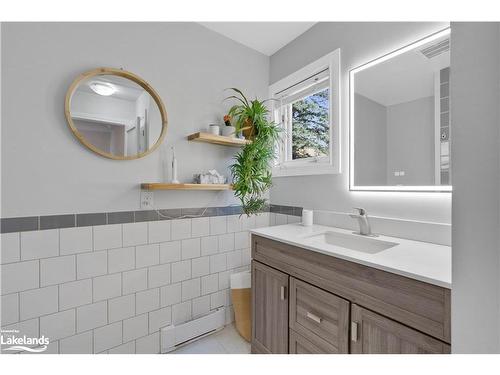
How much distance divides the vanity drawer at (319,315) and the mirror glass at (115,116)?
1335 millimetres

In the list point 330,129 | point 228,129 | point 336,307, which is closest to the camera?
point 336,307

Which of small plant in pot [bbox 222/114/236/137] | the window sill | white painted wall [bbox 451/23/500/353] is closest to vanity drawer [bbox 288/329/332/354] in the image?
white painted wall [bbox 451/23/500/353]

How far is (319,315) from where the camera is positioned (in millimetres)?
1153

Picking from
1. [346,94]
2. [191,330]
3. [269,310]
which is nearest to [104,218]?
[191,330]

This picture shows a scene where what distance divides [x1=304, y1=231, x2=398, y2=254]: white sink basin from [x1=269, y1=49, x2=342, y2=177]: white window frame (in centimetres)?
47

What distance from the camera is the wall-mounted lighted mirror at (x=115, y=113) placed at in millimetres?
1396

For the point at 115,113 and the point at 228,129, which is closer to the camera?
the point at 115,113

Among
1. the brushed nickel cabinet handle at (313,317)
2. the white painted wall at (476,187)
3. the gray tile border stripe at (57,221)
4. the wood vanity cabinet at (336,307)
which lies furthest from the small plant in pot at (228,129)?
the white painted wall at (476,187)

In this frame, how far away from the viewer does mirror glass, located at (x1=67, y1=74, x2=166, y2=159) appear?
4.61 ft

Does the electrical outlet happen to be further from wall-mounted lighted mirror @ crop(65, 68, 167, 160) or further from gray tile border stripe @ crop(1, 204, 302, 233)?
wall-mounted lighted mirror @ crop(65, 68, 167, 160)

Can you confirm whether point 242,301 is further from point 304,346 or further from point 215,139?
point 215,139

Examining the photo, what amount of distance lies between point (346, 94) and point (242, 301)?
1.79m

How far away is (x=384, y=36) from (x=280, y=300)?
1.74m

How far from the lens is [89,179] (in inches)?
56.4
